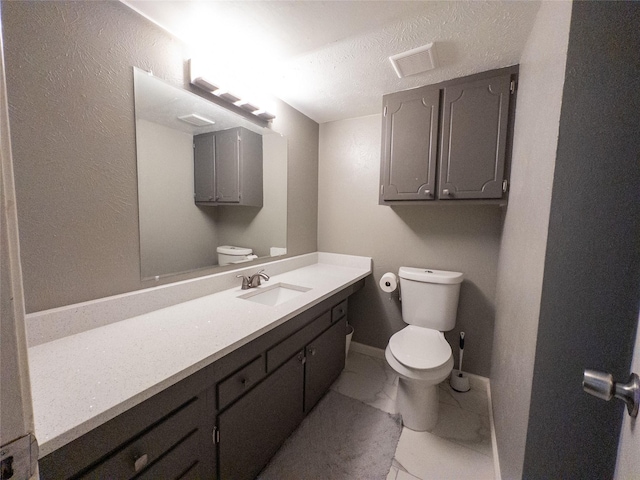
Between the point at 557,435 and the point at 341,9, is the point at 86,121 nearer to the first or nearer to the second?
the point at 341,9

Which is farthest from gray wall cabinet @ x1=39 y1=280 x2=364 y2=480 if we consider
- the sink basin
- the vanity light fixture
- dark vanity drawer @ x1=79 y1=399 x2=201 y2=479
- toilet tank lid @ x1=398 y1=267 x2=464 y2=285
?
the vanity light fixture

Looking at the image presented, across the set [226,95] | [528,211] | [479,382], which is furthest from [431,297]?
[226,95]

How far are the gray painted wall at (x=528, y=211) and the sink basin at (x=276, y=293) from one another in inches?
43.6

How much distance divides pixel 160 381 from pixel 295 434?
1100 millimetres

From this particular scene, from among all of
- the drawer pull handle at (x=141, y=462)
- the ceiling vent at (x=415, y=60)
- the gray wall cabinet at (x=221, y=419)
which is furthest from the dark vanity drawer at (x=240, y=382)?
the ceiling vent at (x=415, y=60)

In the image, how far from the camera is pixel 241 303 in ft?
4.50

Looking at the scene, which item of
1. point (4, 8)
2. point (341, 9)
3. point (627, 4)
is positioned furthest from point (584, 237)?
point (4, 8)

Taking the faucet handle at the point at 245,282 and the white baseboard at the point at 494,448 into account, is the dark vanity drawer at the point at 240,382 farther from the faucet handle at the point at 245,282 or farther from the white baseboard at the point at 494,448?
the white baseboard at the point at 494,448

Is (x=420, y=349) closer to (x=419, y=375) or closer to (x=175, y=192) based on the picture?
(x=419, y=375)

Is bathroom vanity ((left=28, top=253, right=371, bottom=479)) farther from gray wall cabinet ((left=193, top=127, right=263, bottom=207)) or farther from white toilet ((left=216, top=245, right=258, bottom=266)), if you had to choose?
gray wall cabinet ((left=193, top=127, right=263, bottom=207))

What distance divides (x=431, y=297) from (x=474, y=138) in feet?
3.55

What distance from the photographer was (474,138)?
62.7 inches

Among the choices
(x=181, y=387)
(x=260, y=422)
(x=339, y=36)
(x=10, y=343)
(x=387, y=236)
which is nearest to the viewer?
(x=10, y=343)

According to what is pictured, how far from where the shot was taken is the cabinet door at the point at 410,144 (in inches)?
67.6
